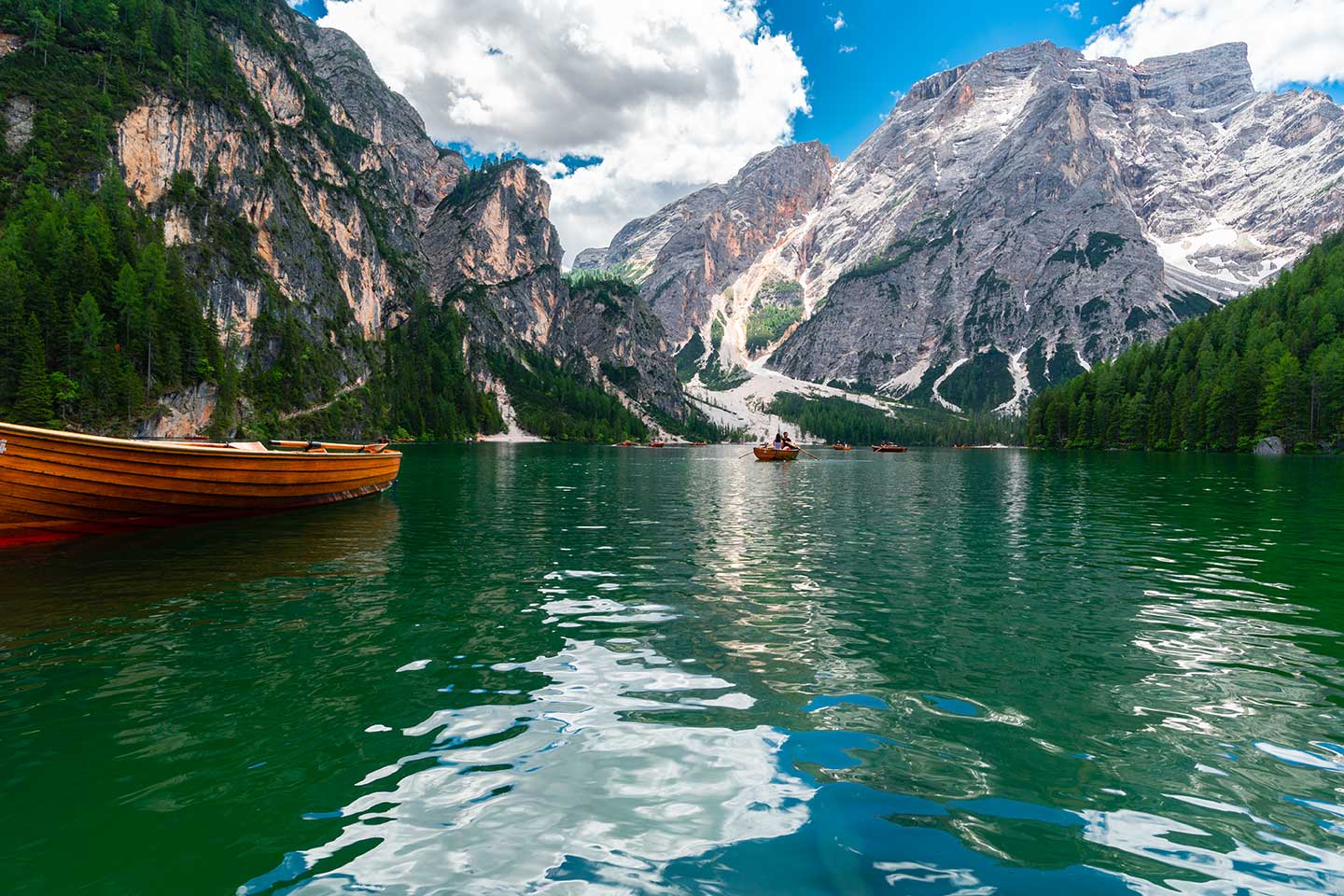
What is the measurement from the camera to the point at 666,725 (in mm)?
8320

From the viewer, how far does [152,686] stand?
9391 millimetres

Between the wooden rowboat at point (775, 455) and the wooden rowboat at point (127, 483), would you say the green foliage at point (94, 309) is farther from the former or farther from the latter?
the wooden rowboat at point (775, 455)

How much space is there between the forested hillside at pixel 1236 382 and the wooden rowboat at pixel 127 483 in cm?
14233

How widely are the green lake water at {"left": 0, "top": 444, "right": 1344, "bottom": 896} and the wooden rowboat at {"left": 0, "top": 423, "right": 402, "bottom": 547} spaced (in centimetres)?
328

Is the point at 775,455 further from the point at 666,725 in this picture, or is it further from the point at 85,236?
the point at 85,236

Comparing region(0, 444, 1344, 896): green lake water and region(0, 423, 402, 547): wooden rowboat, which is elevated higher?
region(0, 423, 402, 547): wooden rowboat

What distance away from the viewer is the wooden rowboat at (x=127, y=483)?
19.6 meters

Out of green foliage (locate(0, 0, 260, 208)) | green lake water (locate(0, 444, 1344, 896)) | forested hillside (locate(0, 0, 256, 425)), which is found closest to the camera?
green lake water (locate(0, 444, 1344, 896))

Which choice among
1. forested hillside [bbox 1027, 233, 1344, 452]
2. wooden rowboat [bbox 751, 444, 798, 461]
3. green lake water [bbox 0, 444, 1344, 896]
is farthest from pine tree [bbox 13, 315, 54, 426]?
forested hillside [bbox 1027, 233, 1344, 452]

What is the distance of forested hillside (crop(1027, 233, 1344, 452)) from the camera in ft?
339

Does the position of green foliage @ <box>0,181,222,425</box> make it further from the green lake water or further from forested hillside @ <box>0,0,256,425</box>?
the green lake water

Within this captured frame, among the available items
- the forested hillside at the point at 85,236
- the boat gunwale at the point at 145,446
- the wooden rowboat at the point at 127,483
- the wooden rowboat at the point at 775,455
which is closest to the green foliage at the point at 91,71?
the forested hillside at the point at 85,236

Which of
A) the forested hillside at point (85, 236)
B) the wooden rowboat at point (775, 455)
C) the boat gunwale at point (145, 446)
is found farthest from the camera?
the wooden rowboat at point (775, 455)

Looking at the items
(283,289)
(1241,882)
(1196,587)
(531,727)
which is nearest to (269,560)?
(531,727)
